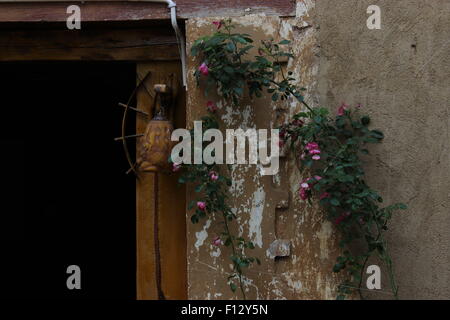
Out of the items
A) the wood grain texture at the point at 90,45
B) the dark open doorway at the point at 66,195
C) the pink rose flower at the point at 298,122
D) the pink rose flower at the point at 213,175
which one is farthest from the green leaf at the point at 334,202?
the dark open doorway at the point at 66,195

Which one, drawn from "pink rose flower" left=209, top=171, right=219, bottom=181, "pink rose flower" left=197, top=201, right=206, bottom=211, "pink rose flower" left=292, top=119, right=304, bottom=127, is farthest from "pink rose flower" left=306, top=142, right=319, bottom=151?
"pink rose flower" left=197, top=201, right=206, bottom=211

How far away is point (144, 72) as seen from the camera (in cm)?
314

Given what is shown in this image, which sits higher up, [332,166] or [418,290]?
[332,166]

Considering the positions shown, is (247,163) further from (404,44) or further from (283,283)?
(404,44)

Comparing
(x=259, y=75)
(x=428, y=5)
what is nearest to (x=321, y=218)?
(x=259, y=75)

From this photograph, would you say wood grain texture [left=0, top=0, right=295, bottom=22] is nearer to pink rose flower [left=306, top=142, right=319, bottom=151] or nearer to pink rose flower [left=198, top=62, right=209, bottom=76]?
pink rose flower [left=198, top=62, right=209, bottom=76]

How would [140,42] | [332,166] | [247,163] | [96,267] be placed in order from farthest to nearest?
[96,267] → [140,42] → [247,163] → [332,166]

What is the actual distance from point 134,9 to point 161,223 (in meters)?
1.07

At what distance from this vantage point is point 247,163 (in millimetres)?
2820

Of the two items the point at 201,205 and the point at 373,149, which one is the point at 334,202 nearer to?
the point at 373,149

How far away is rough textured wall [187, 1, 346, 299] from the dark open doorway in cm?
172

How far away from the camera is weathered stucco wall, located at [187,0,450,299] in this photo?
270 cm

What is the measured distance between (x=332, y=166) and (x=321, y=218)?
0.28m

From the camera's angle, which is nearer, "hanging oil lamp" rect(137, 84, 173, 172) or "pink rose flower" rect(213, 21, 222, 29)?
"pink rose flower" rect(213, 21, 222, 29)
